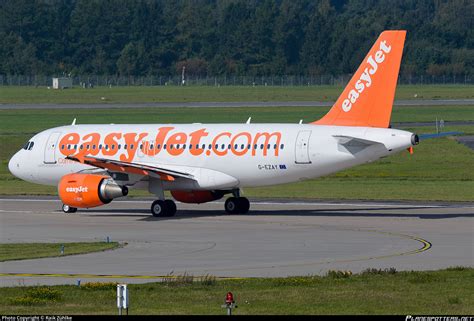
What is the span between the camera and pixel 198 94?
169 m

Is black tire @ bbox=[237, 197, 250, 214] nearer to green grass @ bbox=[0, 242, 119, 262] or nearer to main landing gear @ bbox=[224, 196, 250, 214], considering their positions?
main landing gear @ bbox=[224, 196, 250, 214]

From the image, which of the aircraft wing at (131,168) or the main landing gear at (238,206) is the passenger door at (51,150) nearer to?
the aircraft wing at (131,168)

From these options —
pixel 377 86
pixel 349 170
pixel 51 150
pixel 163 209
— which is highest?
pixel 377 86

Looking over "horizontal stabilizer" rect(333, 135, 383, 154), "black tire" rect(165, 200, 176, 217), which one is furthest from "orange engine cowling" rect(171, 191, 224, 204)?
"horizontal stabilizer" rect(333, 135, 383, 154)

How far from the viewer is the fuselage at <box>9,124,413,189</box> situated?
46.7 metres

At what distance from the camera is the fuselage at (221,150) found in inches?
1839

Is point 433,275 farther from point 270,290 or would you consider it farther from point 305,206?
point 305,206

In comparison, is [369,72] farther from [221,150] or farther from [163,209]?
[163,209]

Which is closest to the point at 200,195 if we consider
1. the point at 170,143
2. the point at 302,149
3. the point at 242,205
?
the point at 242,205

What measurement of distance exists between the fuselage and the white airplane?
0.04 meters

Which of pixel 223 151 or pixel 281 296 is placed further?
pixel 223 151

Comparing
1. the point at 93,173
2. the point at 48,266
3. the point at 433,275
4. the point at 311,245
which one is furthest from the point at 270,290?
the point at 93,173

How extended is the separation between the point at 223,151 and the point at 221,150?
133mm

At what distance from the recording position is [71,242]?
132ft
